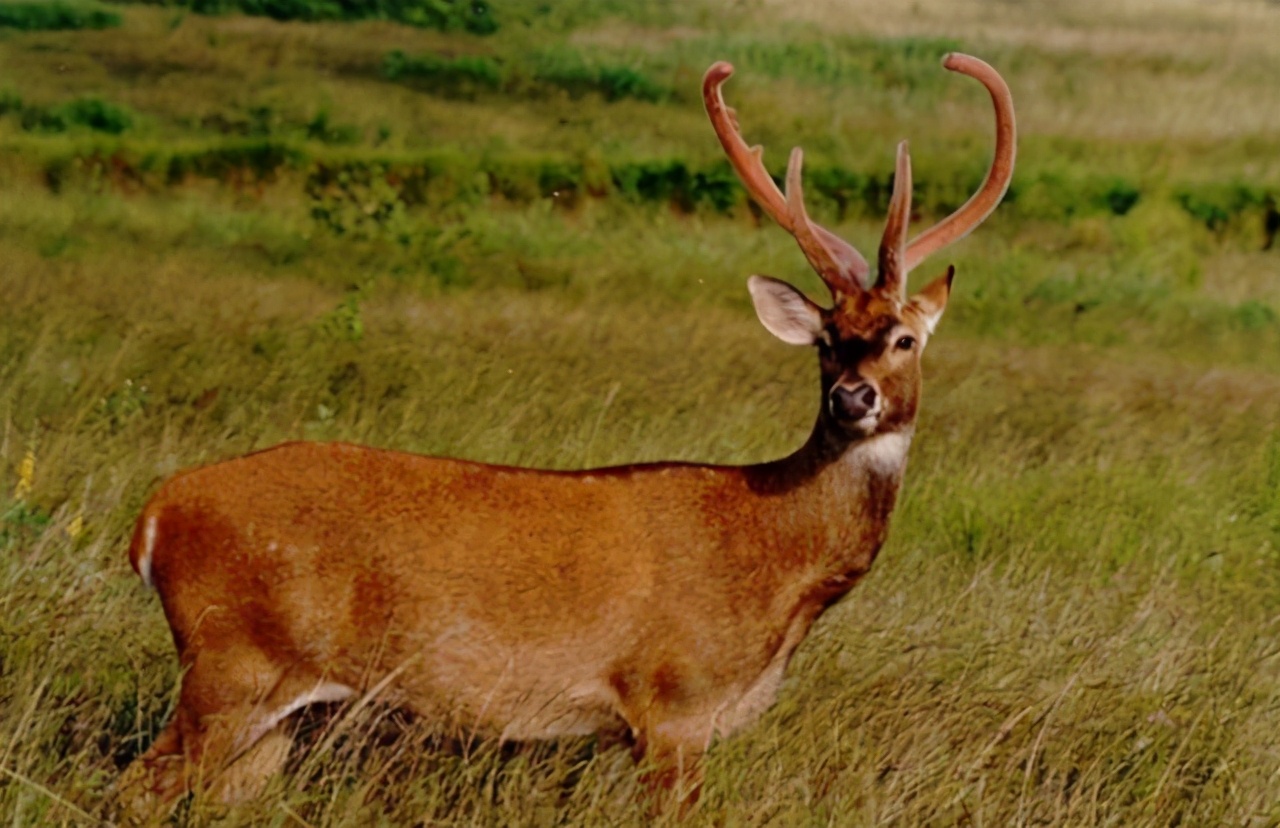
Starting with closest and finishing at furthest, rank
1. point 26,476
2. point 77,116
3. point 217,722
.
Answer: point 217,722, point 26,476, point 77,116

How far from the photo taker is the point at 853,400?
4203 millimetres

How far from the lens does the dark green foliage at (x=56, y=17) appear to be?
27312 mm

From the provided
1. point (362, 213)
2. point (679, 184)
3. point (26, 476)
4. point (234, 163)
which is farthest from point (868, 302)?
point (679, 184)

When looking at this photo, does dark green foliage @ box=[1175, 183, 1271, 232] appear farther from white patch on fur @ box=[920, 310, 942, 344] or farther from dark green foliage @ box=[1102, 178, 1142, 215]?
white patch on fur @ box=[920, 310, 942, 344]

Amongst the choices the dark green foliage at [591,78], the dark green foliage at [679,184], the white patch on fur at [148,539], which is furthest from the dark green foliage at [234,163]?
the white patch on fur at [148,539]

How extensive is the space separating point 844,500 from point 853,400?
1.14ft

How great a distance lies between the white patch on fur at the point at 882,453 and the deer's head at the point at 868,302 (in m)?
→ 0.05

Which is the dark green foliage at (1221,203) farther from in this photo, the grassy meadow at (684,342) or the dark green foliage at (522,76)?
the dark green foliage at (522,76)

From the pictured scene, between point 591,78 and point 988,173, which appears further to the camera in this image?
point 591,78

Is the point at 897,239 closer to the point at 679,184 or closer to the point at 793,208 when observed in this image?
the point at 793,208

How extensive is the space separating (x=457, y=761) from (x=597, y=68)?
23.5m

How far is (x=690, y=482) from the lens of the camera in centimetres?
445

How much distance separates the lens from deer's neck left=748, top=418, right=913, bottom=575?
4434 mm

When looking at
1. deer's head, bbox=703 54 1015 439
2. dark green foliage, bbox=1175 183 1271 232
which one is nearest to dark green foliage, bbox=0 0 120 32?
dark green foliage, bbox=1175 183 1271 232
